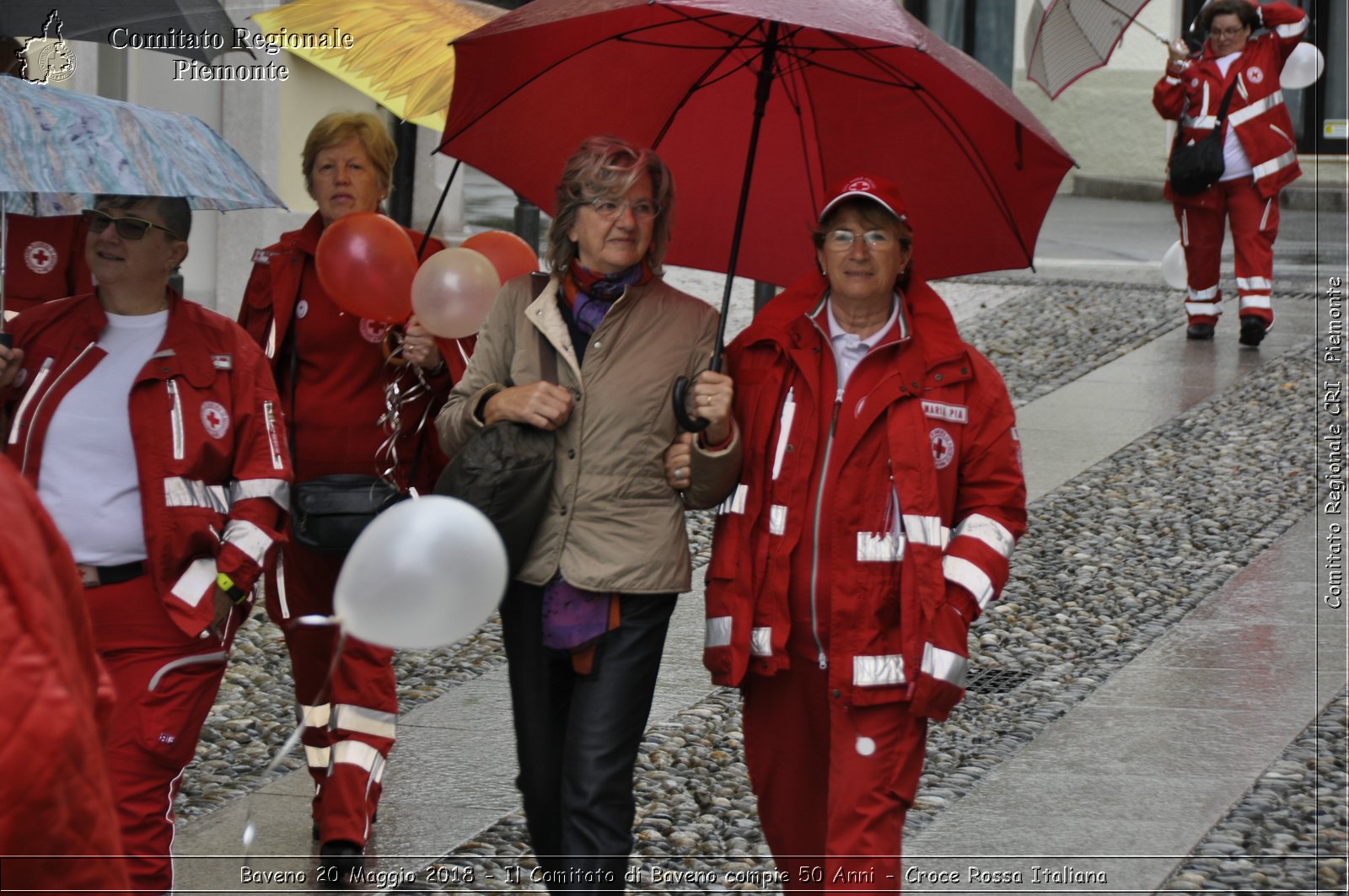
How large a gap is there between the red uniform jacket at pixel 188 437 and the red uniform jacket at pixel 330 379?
0.69 metres

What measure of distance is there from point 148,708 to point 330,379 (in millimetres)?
1324

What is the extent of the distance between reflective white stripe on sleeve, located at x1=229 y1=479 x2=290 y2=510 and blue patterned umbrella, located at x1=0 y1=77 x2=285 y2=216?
0.67 meters

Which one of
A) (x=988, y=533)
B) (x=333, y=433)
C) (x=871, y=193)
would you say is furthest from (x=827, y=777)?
(x=333, y=433)

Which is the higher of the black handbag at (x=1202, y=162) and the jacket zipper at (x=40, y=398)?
the black handbag at (x=1202, y=162)

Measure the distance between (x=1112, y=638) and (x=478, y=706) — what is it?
2525mm

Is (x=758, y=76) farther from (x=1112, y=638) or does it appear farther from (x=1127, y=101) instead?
(x=1127, y=101)

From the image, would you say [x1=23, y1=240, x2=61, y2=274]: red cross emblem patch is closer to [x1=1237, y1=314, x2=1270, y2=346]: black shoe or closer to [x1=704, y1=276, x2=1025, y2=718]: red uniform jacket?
[x1=704, y1=276, x2=1025, y2=718]: red uniform jacket

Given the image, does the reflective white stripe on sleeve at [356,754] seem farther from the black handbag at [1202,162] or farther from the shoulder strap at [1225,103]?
the shoulder strap at [1225,103]

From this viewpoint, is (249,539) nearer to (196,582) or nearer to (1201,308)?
(196,582)

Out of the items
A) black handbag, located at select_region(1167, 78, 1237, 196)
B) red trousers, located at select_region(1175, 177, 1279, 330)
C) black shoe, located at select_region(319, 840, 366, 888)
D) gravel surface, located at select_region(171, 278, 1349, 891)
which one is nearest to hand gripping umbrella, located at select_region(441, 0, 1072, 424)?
gravel surface, located at select_region(171, 278, 1349, 891)

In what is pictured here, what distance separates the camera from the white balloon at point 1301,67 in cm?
1259

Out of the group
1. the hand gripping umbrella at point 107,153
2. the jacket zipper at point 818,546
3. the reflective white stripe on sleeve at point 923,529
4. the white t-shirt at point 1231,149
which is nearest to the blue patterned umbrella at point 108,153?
the hand gripping umbrella at point 107,153

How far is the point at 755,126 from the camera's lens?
4.51m

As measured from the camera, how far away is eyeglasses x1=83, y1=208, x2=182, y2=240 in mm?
4234
